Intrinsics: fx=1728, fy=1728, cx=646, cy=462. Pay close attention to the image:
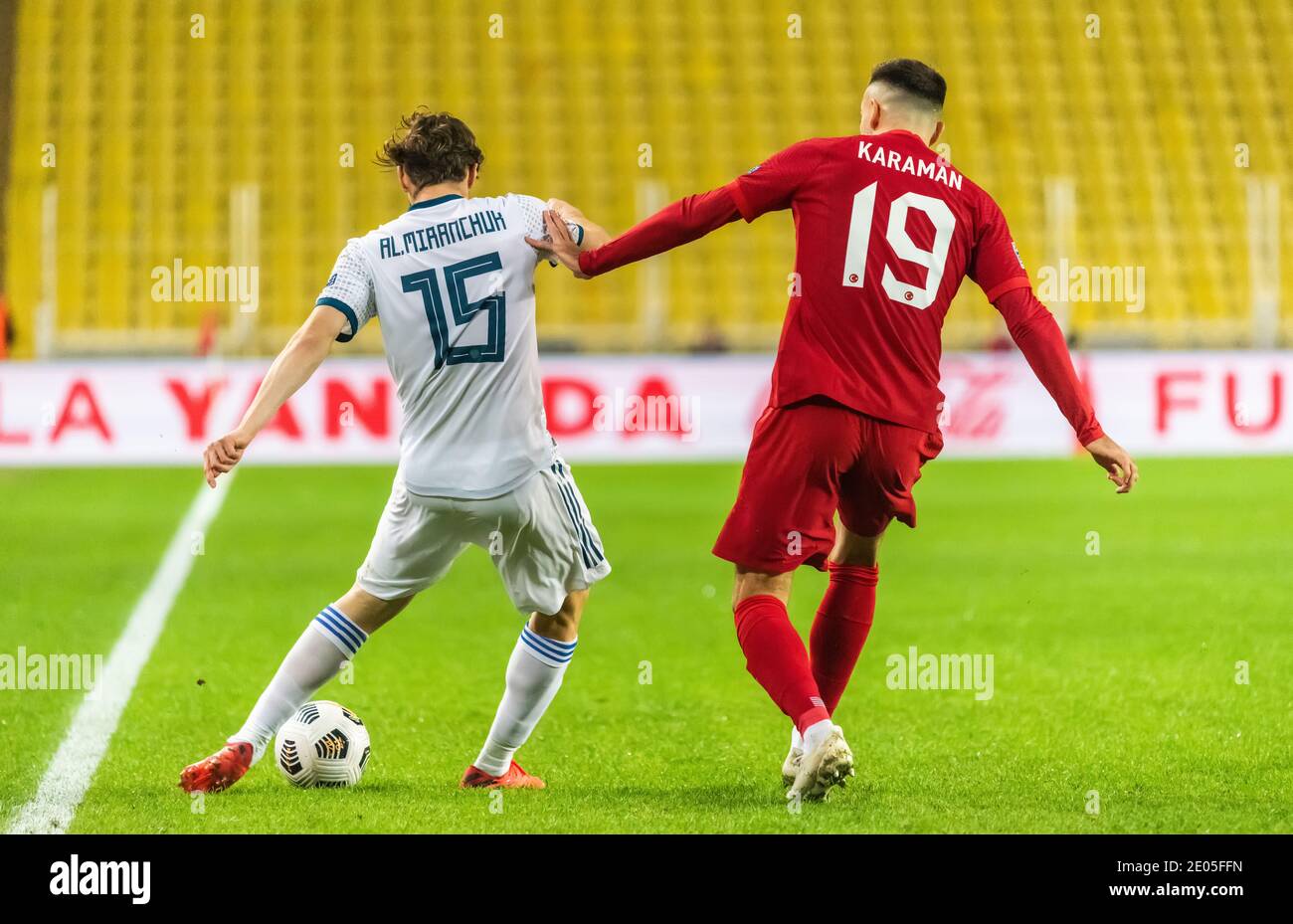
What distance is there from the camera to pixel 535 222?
184 inches

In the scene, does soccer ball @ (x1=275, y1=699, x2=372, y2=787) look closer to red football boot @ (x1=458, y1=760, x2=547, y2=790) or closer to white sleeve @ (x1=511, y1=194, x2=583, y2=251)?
red football boot @ (x1=458, y1=760, x2=547, y2=790)

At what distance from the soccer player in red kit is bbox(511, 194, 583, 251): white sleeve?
0.03 metres

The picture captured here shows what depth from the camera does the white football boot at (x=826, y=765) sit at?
428 cm

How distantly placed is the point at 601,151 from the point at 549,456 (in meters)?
17.7

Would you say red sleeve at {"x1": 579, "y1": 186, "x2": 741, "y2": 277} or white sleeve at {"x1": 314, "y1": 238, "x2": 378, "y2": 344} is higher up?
red sleeve at {"x1": 579, "y1": 186, "x2": 741, "y2": 277}

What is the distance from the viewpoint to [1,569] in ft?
31.5

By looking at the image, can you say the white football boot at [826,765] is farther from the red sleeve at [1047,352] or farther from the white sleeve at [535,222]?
the white sleeve at [535,222]

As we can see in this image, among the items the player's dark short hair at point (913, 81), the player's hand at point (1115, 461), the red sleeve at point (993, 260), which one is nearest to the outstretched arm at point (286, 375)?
the player's dark short hair at point (913, 81)

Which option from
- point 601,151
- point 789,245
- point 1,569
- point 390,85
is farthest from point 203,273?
point 1,569

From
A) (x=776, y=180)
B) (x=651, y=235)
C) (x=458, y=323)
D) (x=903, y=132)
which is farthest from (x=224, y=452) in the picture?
(x=903, y=132)

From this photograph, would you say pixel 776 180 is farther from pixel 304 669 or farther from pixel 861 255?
pixel 304 669

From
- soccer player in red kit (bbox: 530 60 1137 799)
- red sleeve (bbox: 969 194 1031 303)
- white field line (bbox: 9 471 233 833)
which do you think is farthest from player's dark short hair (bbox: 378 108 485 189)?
white field line (bbox: 9 471 233 833)

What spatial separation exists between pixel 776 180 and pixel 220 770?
7.24 feet

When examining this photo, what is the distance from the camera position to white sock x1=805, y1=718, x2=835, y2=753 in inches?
169
